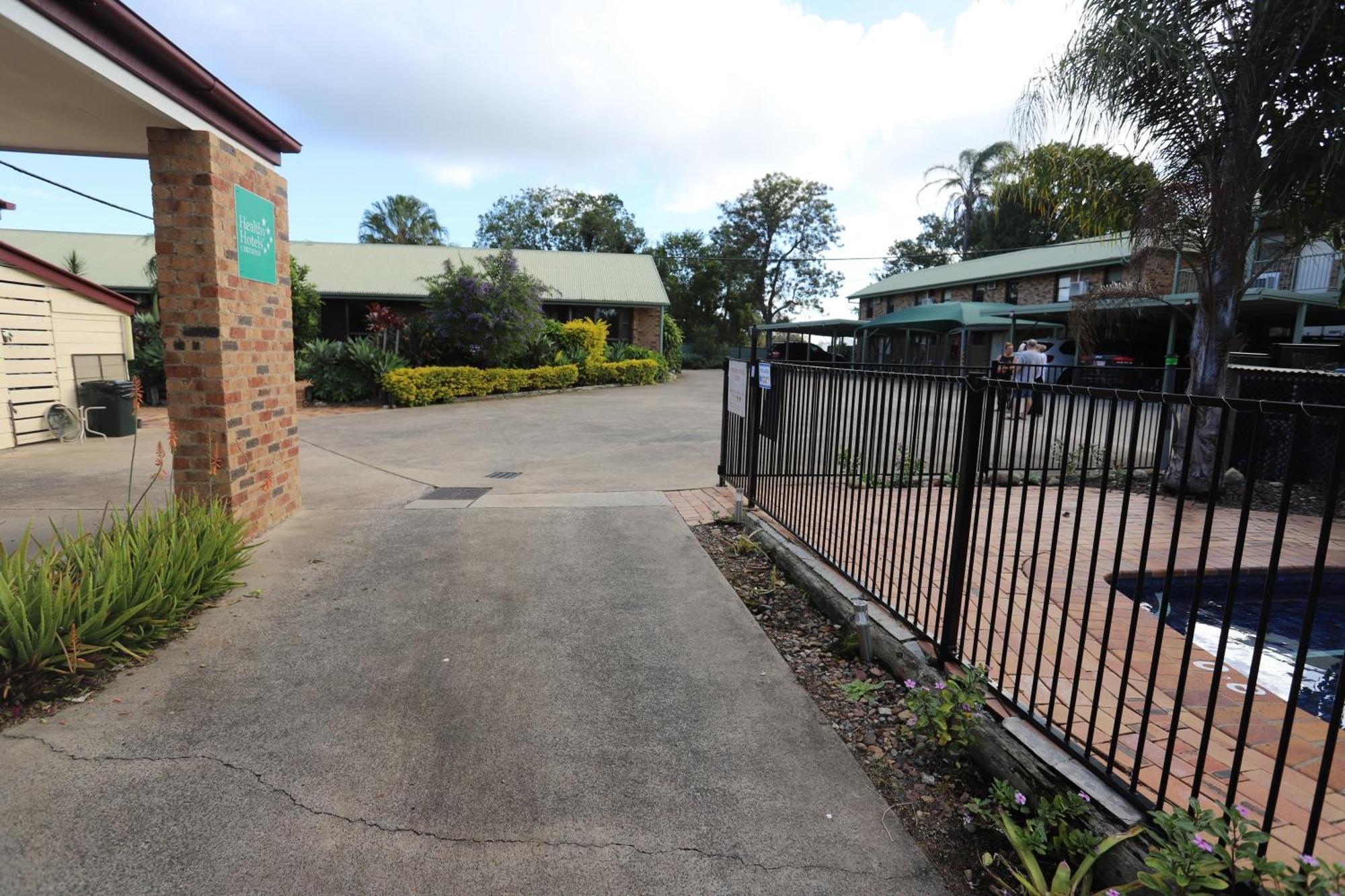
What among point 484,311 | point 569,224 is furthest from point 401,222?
point 484,311

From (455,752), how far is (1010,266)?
99.3ft

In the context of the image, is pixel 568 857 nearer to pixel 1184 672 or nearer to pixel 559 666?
pixel 559 666

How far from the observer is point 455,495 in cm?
720

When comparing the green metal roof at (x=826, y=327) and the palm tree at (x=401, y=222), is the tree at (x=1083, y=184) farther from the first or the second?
the palm tree at (x=401, y=222)

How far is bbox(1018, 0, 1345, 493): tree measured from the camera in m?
6.20

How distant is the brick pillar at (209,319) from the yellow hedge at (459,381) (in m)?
10.7

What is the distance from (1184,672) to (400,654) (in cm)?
321

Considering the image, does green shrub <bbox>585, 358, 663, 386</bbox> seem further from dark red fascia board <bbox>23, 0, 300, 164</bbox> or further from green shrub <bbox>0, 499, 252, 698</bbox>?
green shrub <bbox>0, 499, 252, 698</bbox>

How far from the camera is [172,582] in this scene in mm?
3859

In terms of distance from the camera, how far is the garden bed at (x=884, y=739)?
2.36 m

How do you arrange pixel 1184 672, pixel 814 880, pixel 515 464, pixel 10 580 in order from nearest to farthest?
pixel 1184 672 → pixel 814 880 → pixel 10 580 → pixel 515 464

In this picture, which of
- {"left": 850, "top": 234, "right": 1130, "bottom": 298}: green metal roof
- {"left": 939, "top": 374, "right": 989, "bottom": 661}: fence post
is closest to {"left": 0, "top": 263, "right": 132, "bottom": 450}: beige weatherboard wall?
{"left": 939, "top": 374, "right": 989, "bottom": 661}: fence post

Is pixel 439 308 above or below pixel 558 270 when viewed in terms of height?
below

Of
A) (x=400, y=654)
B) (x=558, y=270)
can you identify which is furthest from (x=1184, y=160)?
(x=558, y=270)
